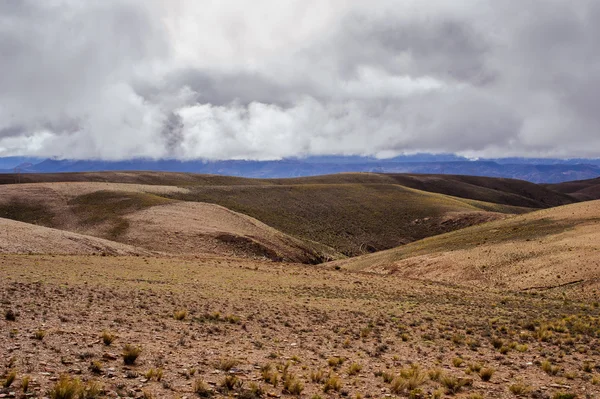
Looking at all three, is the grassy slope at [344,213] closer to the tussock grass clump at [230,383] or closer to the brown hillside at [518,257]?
the brown hillside at [518,257]

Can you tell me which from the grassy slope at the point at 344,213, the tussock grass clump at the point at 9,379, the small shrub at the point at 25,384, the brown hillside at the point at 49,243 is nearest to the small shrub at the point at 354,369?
the small shrub at the point at 25,384

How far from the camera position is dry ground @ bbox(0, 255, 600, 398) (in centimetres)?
1076

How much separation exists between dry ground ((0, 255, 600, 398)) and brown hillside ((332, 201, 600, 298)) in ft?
19.7

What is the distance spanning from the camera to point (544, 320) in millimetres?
21281

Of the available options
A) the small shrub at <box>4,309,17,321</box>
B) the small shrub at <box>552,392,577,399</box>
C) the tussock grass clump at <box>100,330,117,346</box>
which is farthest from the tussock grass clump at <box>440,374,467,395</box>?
the small shrub at <box>4,309,17,321</box>

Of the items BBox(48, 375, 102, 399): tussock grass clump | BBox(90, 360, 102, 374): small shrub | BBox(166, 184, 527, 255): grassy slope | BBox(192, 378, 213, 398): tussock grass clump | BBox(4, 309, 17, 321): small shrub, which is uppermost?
BBox(48, 375, 102, 399): tussock grass clump

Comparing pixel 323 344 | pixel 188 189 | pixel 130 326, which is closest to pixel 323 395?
pixel 323 344

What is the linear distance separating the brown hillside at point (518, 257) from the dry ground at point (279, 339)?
602 centimetres

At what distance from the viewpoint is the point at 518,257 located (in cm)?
3919

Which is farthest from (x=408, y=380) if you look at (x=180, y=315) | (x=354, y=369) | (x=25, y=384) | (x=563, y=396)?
(x=180, y=315)

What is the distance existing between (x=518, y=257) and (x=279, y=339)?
102 feet

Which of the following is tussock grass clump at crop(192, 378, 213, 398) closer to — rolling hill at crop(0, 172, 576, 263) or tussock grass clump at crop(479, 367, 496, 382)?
tussock grass clump at crop(479, 367, 496, 382)

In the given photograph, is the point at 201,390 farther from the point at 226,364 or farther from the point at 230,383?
the point at 226,364

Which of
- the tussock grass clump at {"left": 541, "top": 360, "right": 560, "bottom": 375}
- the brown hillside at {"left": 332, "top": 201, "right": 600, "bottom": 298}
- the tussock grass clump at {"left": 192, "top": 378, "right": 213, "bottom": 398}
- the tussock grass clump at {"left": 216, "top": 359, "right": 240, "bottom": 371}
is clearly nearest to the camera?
the tussock grass clump at {"left": 192, "top": 378, "right": 213, "bottom": 398}
